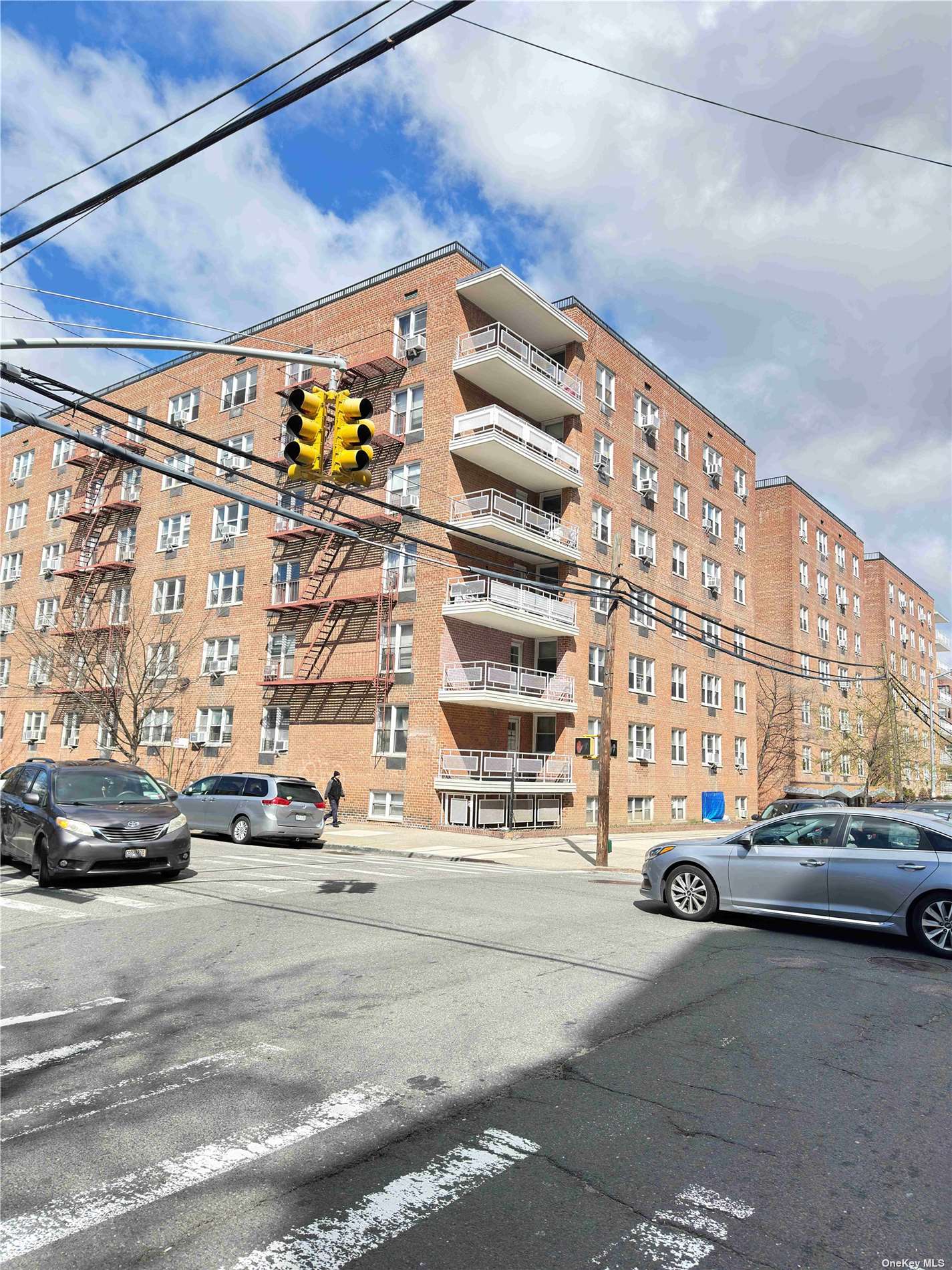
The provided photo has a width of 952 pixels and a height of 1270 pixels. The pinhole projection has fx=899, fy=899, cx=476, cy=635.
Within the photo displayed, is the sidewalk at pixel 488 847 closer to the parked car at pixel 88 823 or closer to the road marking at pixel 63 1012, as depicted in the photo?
Answer: the parked car at pixel 88 823

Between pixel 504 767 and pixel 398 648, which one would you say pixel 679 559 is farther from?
pixel 504 767

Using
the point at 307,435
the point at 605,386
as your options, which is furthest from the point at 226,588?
the point at 307,435

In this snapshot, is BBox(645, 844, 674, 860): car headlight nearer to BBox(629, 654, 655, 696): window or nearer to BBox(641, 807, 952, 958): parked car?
BBox(641, 807, 952, 958): parked car

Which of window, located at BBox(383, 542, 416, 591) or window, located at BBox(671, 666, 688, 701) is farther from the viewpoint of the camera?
window, located at BBox(671, 666, 688, 701)

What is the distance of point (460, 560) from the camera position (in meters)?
28.8

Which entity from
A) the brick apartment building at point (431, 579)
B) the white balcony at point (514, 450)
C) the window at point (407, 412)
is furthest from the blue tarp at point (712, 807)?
the window at point (407, 412)

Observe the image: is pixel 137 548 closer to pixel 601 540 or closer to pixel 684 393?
pixel 601 540

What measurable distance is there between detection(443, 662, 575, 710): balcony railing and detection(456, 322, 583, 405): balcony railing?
9931 millimetres

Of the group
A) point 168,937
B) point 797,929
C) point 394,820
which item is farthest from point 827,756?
point 168,937

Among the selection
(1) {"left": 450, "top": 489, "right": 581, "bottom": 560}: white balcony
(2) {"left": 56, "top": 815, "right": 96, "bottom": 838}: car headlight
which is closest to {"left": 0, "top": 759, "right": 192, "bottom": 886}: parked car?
(2) {"left": 56, "top": 815, "right": 96, "bottom": 838}: car headlight

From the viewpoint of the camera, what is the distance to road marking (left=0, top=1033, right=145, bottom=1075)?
5.41m

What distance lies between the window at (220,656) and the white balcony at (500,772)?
1116 cm

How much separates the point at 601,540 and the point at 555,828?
11.5m

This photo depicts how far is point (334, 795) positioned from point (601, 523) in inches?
593
